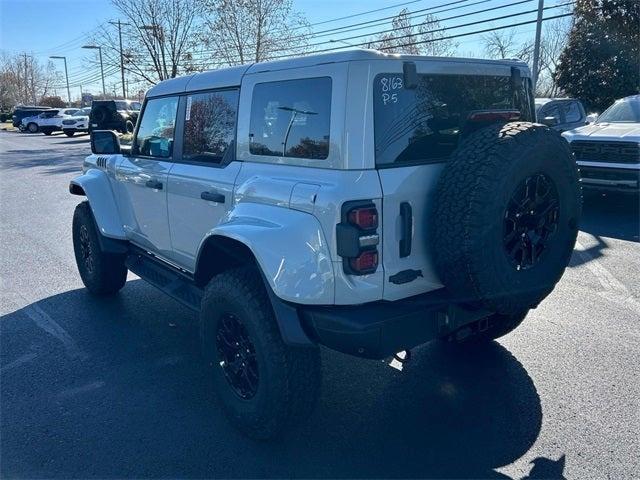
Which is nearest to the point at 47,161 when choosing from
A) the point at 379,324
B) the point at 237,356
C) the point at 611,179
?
the point at 611,179

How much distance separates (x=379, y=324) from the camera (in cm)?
258

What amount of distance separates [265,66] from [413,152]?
1069 millimetres

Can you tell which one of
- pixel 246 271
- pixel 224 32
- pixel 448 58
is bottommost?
pixel 246 271

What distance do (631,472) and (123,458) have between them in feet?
8.70

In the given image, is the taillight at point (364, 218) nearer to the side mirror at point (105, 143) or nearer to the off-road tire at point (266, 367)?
the off-road tire at point (266, 367)

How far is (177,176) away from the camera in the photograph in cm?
386

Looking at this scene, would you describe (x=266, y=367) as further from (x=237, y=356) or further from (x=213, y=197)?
(x=213, y=197)

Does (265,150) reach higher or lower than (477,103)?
lower

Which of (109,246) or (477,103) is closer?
(477,103)

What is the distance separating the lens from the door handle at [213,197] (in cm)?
336

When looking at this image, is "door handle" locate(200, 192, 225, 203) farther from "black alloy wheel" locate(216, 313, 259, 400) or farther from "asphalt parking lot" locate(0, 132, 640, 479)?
"asphalt parking lot" locate(0, 132, 640, 479)

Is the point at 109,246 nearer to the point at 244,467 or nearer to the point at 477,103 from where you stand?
the point at 244,467

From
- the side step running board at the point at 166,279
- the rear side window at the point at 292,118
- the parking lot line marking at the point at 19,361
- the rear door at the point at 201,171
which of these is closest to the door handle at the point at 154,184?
the rear door at the point at 201,171

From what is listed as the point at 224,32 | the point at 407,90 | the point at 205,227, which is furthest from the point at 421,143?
the point at 224,32
